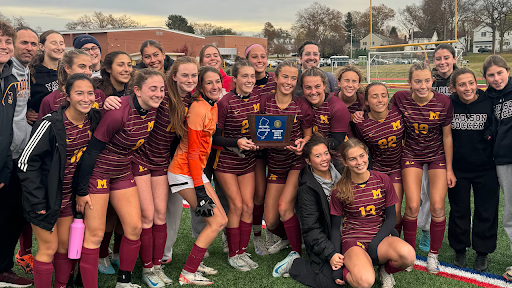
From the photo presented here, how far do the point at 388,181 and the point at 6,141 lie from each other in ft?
10.1

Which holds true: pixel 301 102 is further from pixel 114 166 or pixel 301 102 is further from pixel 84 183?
pixel 84 183

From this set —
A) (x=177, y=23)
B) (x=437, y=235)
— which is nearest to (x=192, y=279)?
(x=437, y=235)

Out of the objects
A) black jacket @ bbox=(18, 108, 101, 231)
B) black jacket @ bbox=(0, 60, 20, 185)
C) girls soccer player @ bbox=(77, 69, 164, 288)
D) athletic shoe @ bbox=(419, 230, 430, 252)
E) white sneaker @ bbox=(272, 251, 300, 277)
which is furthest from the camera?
athletic shoe @ bbox=(419, 230, 430, 252)

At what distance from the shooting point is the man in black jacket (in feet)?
10.5

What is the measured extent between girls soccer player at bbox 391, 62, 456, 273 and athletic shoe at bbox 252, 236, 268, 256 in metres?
1.37

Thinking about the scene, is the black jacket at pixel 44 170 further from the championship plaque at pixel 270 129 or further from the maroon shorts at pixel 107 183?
the championship plaque at pixel 270 129

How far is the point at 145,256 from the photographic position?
11.3 ft

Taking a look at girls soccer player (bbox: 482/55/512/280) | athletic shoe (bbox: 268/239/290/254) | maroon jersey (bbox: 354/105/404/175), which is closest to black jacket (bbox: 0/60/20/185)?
athletic shoe (bbox: 268/239/290/254)

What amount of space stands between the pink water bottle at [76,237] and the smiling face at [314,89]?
2203 mm

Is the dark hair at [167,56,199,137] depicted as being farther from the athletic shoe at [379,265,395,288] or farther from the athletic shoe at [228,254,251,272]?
the athletic shoe at [379,265,395,288]

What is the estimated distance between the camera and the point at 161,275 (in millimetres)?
3525

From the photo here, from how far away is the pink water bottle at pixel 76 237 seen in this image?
9.80 ft

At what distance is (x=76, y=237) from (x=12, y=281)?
1001 millimetres

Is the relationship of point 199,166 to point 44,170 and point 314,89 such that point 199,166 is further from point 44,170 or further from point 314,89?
point 314,89
